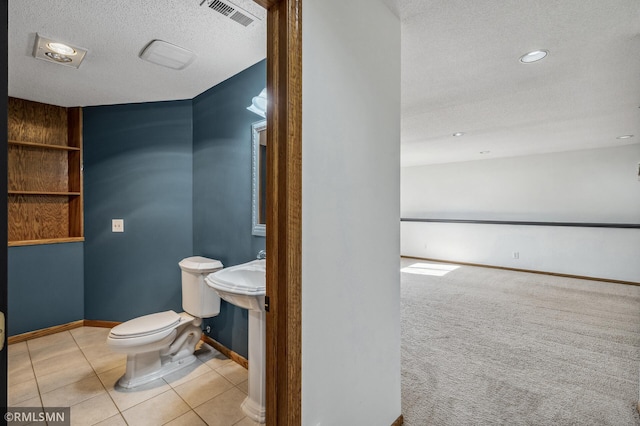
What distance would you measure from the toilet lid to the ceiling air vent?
210 cm

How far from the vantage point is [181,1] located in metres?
1.58

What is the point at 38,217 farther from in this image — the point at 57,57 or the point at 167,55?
the point at 167,55

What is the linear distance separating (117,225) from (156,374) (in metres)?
1.63

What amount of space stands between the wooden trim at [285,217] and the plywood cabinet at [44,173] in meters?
3.09

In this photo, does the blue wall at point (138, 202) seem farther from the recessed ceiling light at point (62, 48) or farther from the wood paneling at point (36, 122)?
the recessed ceiling light at point (62, 48)

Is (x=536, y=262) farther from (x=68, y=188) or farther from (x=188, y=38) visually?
(x=68, y=188)

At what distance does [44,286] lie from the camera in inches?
117

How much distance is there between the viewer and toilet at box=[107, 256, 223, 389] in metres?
2.06

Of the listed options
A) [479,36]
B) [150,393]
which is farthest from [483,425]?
[479,36]

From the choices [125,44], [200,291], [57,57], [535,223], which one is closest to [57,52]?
[57,57]

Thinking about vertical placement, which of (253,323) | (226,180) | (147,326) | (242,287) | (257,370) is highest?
(226,180)

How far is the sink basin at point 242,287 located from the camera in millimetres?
1635

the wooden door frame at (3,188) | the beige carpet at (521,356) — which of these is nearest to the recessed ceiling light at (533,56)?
the beige carpet at (521,356)

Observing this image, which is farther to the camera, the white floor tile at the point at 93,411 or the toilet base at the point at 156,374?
the toilet base at the point at 156,374
